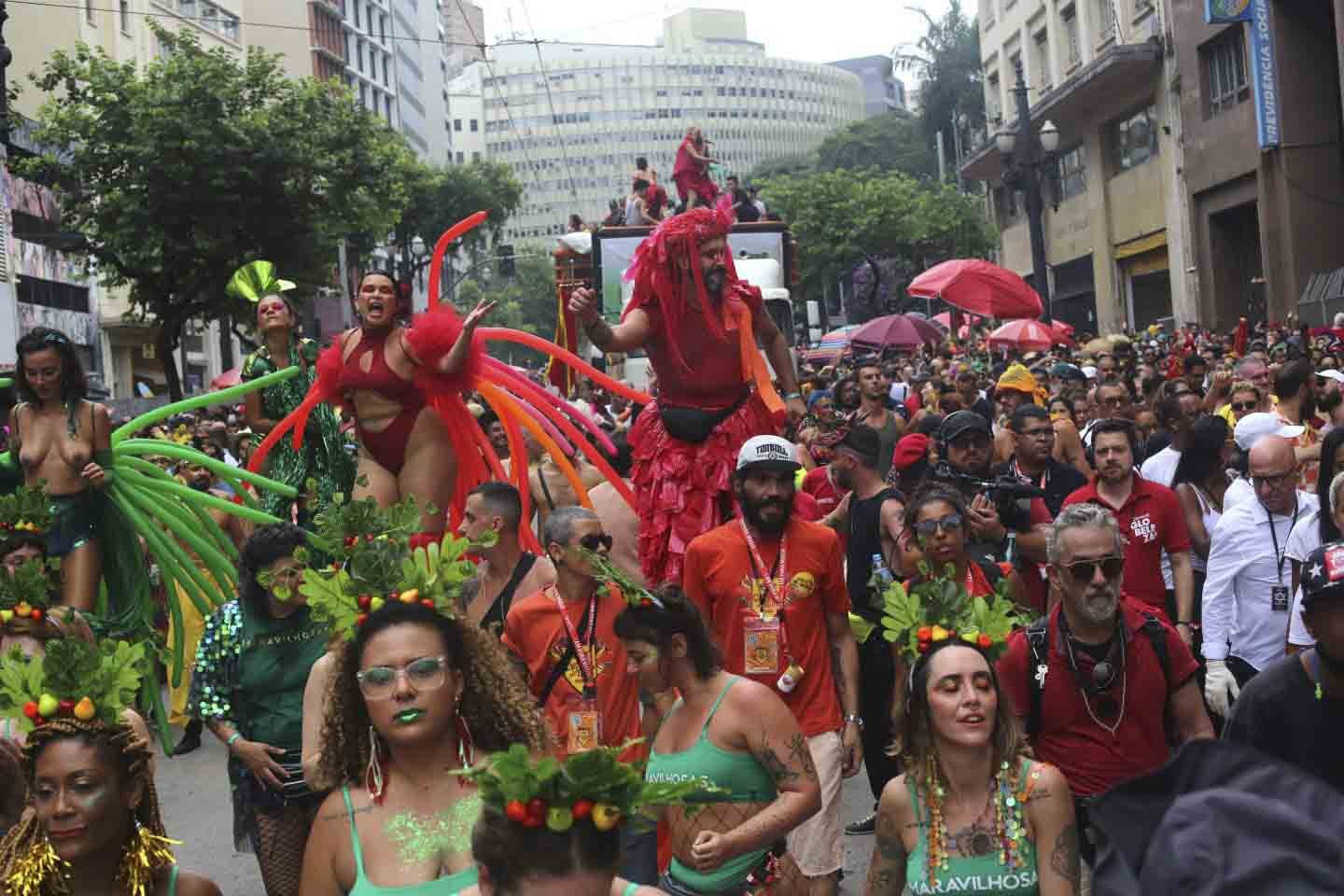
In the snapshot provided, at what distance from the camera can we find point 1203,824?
7.08ft

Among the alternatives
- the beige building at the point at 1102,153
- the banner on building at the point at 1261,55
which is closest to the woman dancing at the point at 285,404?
the banner on building at the point at 1261,55

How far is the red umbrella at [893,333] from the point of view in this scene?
995 inches

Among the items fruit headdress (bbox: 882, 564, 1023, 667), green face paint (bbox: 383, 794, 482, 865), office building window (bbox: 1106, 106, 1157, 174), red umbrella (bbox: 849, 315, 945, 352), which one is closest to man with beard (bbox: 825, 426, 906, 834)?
fruit headdress (bbox: 882, 564, 1023, 667)

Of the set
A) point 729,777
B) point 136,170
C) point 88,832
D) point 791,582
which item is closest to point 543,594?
point 791,582

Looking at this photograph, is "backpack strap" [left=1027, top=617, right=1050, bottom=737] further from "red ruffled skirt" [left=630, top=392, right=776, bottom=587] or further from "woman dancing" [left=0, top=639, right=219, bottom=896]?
"red ruffled skirt" [left=630, top=392, right=776, bottom=587]

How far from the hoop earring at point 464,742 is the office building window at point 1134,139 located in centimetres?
3511

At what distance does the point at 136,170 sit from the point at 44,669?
3095 cm

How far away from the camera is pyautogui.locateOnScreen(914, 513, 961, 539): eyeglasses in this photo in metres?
6.86

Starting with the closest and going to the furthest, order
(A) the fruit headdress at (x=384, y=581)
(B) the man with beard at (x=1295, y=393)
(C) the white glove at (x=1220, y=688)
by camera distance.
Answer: (A) the fruit headdress at (x=384, y=581) < (C) the white glove at (x=1220, y=688) < (B) the man with beard at (x=1295, y=393)

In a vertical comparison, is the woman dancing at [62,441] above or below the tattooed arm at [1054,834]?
above

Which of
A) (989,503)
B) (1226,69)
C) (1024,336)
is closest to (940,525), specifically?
(989,503)

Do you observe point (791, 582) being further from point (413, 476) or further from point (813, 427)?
point (813, 427)

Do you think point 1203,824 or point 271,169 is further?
point 271,169

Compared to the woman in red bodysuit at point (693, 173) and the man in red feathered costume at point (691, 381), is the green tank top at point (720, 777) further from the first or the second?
the woman in red bodysuit at point (693, 173)
